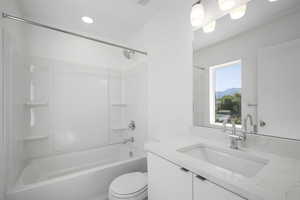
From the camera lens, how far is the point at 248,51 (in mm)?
896

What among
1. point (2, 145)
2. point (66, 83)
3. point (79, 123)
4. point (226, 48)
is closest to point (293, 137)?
point (226, 48)

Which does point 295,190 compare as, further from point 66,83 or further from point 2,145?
point 66,83

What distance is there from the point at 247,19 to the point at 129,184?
160cm

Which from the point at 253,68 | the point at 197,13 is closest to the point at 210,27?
the point at 197,13

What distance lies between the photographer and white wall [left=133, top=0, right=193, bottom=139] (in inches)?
50.9

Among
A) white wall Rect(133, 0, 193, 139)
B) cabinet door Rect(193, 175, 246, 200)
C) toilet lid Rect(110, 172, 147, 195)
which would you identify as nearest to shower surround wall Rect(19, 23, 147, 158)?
white wall Rect(133, 0, 193, 139)

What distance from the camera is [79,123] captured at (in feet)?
6.81

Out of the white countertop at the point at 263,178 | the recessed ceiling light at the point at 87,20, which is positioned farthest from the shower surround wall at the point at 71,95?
the white countertop at the point at 263,178

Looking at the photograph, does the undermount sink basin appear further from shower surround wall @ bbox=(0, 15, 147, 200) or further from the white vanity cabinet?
shower surround wall @ bbox=(0, 15, 147, 200)

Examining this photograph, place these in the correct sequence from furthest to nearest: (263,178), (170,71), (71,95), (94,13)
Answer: (71,95), (94,13), (170,71), (263,178)

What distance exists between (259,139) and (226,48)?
0.71m

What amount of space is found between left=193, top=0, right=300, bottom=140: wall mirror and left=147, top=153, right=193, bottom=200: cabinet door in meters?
0.56

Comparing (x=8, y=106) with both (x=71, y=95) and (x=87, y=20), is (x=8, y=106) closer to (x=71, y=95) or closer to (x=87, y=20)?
(x=71, y=95)

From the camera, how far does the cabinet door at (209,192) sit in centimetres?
50
